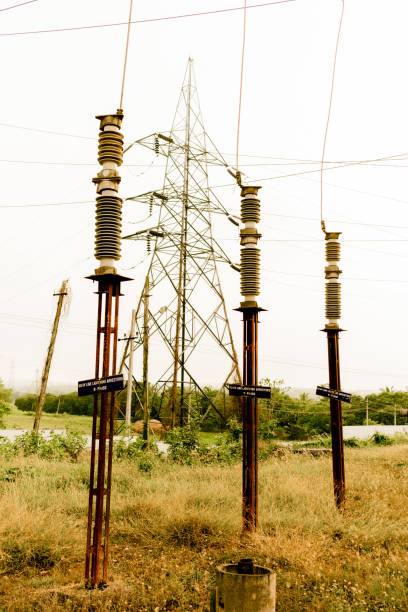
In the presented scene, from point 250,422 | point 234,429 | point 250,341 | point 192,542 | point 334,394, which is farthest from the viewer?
point 234,429

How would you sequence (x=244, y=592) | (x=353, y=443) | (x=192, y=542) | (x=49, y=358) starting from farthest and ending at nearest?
(x=353, y=443)
(x=49, y=358)
(x=192, y=542)
(x=244, y=592)

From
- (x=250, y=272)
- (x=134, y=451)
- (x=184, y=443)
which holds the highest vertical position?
(x=250, y=272)

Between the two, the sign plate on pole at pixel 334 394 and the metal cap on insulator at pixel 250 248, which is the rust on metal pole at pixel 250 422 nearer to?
the metal cap on insulator at pixel 250 248

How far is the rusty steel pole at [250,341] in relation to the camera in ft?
26.0

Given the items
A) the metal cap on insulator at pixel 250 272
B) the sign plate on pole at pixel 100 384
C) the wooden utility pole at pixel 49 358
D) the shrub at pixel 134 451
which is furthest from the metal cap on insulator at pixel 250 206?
the wooden utility pole at pixel 49 358

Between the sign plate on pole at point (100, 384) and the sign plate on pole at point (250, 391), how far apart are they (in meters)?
2.53

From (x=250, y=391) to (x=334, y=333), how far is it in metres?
3.37

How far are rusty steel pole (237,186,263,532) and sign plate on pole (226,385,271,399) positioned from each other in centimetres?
17

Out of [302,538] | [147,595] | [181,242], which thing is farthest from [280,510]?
[181,242]

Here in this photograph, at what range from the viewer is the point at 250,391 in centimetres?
798

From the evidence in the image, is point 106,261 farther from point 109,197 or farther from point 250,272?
point 250,272

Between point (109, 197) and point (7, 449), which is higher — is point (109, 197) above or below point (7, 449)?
above

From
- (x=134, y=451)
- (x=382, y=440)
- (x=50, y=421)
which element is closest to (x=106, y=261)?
(x=134, y=451)

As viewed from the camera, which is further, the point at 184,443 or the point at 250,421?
the point at 184,443
